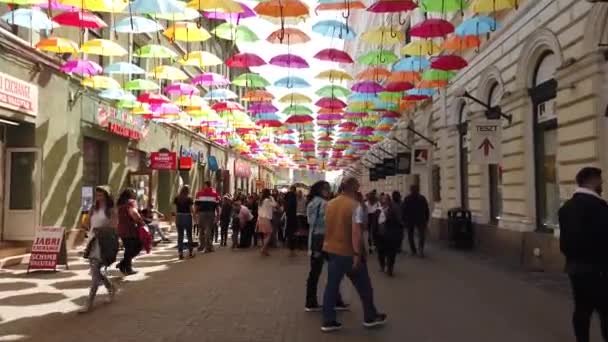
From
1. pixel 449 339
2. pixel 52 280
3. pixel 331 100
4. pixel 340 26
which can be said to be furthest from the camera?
pixel 331 100

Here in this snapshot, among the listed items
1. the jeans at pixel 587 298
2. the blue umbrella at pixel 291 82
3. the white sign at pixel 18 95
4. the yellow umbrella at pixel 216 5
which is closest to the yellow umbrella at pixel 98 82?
the white sign at pixel 18 95

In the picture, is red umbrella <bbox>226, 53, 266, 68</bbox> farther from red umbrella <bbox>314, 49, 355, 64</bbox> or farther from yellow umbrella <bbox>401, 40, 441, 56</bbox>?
yellow umbrella <bbox>401, 40, 441, 56</bbox>

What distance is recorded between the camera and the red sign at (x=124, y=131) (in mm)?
19748

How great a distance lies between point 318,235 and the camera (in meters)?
7.94

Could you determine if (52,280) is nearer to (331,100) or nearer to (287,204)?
(287,204)

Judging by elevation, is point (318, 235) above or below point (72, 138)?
below

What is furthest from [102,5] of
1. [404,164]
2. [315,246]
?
[404,164]

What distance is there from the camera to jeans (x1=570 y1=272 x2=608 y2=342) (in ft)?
17.0

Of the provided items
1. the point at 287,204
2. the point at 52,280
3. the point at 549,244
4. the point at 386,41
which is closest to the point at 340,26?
the point at 386,41

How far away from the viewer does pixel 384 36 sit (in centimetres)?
1359

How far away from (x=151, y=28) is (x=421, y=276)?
309 inches

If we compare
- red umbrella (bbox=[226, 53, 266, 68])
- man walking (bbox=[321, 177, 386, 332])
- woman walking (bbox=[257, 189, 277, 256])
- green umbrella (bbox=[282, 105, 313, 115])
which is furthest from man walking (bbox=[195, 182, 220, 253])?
man walking (bbox=[321, 177, 386, 332])

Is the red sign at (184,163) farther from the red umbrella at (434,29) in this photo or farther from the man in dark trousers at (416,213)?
the red umbrella at (434,29)

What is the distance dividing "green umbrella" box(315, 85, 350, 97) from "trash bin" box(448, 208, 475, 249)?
224 inches
